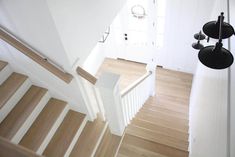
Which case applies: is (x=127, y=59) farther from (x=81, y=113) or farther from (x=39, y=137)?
(x=39, y=137)

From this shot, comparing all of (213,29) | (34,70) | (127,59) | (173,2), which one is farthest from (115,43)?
(213,29)

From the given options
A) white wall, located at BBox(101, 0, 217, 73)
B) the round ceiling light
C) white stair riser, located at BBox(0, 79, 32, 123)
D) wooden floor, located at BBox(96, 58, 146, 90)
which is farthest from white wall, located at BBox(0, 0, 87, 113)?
the round ceiling light

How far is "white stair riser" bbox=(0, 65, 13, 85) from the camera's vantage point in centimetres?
272

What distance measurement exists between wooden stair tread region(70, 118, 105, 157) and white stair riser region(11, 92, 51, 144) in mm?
603

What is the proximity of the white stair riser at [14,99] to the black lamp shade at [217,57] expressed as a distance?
2139 millimetres

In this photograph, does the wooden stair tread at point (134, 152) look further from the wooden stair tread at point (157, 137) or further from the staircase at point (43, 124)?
the wooden stair tread at point (157, 137)

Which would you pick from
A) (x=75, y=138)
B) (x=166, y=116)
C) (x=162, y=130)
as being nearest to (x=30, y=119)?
(x=75, y=138)

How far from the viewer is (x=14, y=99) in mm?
2658

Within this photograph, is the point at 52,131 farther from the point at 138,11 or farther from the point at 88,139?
the point at 138,11

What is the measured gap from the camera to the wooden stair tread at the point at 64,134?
8.43 ft

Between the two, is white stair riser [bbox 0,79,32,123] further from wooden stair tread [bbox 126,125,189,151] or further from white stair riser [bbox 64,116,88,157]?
wooden stair tread [bbox 126,125,189,151]

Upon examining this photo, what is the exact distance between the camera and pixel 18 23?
214 centimetres

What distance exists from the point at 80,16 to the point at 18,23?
607 millimetres

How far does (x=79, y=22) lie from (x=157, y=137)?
6.53ft
